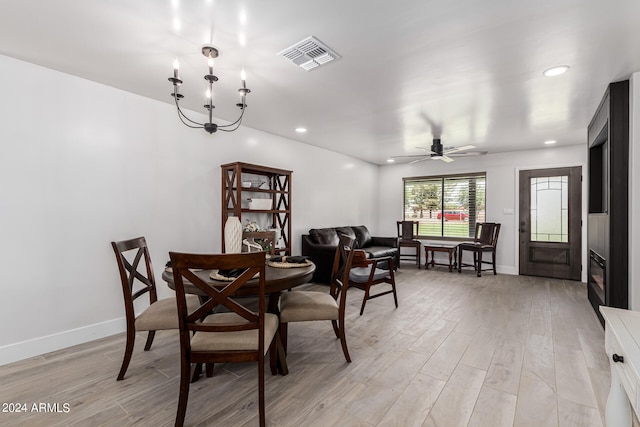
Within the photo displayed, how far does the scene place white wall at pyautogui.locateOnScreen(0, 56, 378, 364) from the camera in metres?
2.41

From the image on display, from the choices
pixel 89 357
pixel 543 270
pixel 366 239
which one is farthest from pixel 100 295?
pixel 543 270

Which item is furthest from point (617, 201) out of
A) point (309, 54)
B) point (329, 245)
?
point (329, 245)

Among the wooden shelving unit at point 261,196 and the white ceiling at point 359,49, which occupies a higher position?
the white ceiling at point 359,49

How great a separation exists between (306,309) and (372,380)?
681 millimetres

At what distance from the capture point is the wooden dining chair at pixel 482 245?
560 centimetres

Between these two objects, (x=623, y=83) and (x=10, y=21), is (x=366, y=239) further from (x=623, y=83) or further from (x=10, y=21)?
(x=10, y=21)

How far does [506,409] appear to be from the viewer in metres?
1.79

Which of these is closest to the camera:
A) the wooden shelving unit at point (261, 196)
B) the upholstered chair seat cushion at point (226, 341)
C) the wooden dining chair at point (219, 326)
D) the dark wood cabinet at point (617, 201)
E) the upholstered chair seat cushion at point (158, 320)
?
the wooden dining chair at point (219, 326)

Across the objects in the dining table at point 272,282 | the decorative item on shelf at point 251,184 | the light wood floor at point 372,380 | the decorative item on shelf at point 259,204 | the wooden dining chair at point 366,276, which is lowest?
the light wood floor at point 372,380

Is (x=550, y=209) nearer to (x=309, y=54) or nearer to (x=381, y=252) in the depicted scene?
(x=381, y=252)

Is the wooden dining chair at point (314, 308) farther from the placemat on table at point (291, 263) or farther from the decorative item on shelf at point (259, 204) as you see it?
the decorative item on shelf at point (259, 204)

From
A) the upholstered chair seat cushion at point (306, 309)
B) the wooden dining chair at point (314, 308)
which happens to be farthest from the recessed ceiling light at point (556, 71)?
the upholstered chair seat cushion at point (306, 309)

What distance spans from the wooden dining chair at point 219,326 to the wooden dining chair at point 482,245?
5.12 meters

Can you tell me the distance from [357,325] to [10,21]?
12.0 feet
